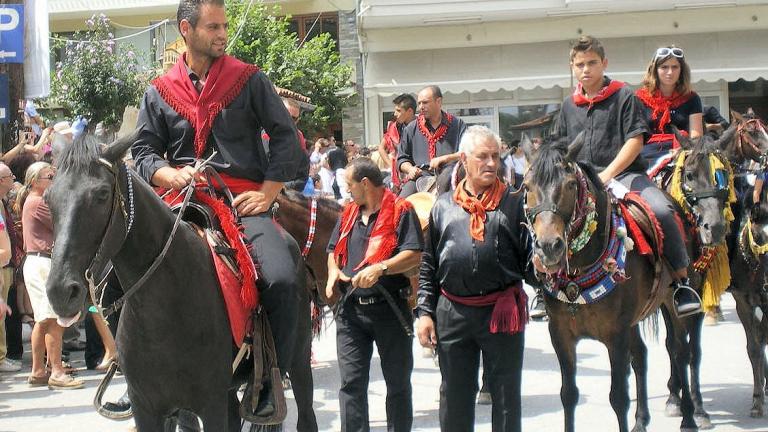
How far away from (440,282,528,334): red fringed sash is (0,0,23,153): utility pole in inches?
345

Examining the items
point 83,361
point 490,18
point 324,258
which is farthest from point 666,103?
point 490,18

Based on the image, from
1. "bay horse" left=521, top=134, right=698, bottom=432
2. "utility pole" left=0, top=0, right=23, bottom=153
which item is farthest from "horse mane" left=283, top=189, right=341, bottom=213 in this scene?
"utility pole" left=0, top=0, right=23, bottom=153

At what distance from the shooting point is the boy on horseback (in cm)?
690

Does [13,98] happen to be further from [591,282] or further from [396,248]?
[591,282]

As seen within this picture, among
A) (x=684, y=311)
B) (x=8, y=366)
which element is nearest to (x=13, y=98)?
(x=8, y=366)

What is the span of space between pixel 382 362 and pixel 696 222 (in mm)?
3279

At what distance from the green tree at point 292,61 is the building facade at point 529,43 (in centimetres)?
231

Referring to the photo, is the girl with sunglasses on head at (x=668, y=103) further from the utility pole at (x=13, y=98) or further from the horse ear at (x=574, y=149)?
the utility pole at (x=13, y=98)

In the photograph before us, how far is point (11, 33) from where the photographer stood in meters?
11.0

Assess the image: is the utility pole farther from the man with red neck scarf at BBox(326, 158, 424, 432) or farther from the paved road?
the man with red neck scarf at BBox(326, 158, 424, 432)

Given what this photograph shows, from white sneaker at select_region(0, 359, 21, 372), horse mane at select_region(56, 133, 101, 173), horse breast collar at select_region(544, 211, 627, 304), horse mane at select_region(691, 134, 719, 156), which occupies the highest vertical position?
horse mane at select_region(56, 133, 101, 173)

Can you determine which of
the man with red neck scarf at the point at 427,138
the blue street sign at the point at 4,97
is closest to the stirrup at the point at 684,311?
the man with red neck scarf at the point at 427,138

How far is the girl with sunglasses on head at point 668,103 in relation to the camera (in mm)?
8227

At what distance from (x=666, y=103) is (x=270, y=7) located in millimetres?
26131
